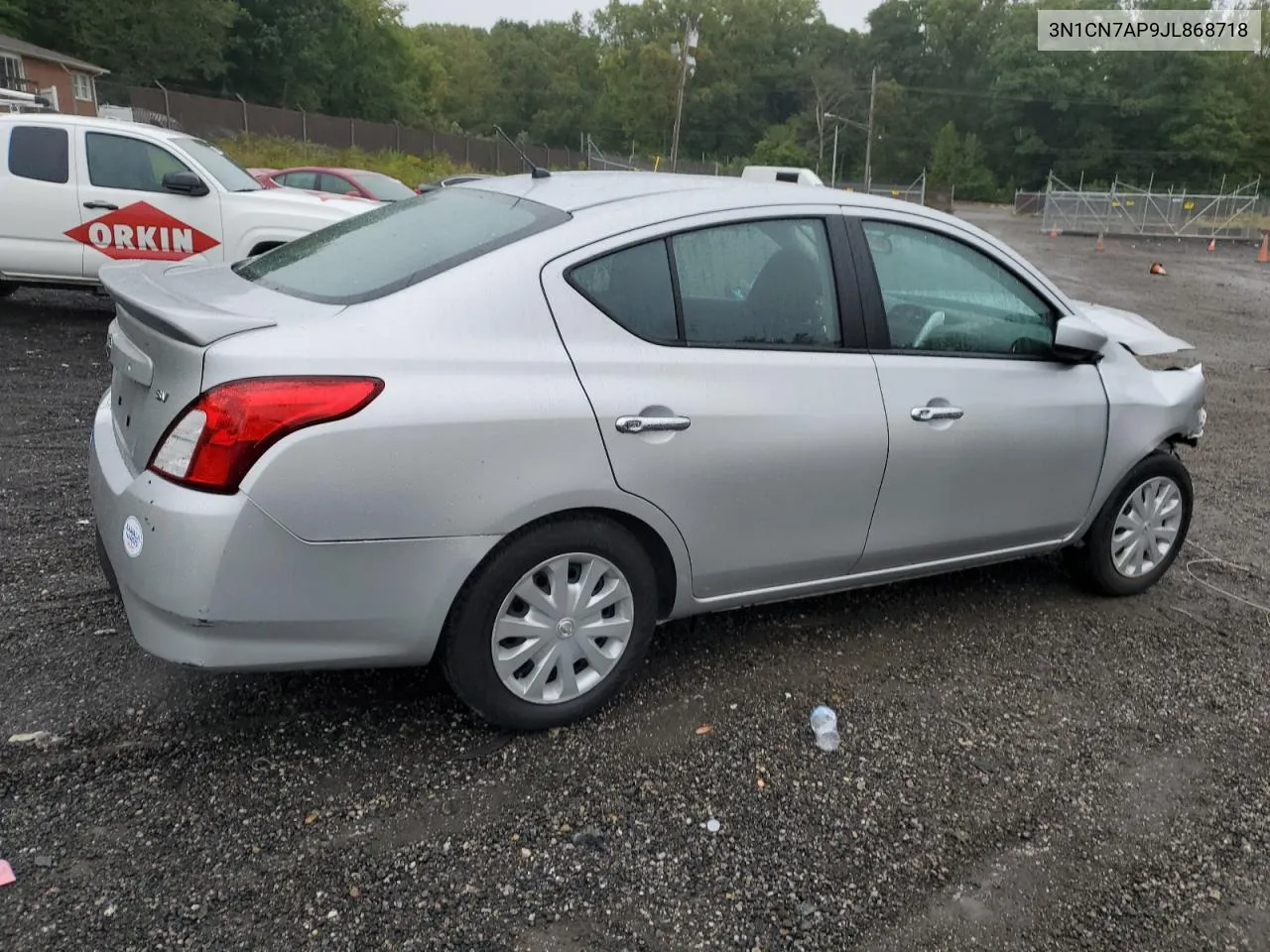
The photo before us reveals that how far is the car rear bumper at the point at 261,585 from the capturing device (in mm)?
2586

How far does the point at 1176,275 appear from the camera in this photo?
23.0 metres

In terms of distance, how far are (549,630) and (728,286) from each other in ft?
4.08

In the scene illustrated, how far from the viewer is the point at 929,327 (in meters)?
3.76

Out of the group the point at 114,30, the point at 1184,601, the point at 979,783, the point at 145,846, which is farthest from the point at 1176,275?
the point at 114,30

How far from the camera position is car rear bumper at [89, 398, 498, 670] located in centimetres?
259

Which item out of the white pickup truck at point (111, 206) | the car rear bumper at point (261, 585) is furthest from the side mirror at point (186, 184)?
the car rear bumper at point (261, 585)

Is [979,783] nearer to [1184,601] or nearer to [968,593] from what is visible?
[968,593]

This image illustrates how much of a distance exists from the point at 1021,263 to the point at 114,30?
196ft

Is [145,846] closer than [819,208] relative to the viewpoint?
Yes

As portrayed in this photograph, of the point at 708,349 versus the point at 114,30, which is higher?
the point at 114,30

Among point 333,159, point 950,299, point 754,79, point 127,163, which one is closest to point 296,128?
point 333,159

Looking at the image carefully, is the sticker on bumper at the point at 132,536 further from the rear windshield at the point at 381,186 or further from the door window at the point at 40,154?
the rear windshield at the point at 381,186

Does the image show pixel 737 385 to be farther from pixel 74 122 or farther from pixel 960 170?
pixel 960 170

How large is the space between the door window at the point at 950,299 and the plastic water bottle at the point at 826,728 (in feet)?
4.21
